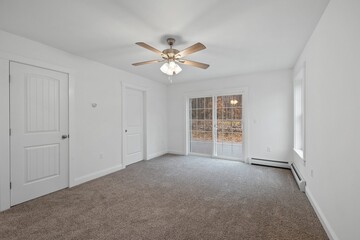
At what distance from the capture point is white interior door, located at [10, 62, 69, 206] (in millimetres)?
2369

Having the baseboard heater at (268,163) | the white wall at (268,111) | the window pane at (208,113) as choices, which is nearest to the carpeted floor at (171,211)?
the baseboard heater at (268,163)

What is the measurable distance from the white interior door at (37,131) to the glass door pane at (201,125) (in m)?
3.47

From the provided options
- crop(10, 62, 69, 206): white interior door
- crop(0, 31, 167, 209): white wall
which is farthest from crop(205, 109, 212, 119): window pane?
crop(10, 62, 69, 206): white interior door


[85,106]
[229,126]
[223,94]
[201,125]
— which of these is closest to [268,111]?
[229,126]

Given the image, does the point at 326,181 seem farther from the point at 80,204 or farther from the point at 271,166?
the point at 80,204

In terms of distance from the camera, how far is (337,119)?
156cm

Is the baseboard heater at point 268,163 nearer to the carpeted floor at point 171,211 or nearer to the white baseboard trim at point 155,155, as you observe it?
the carpeted floor at point 171,211

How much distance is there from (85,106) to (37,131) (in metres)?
0.87

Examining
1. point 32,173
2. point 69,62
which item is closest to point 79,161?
point 32,173

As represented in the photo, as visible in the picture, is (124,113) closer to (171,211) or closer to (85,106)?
(85,106)

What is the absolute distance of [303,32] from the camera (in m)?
2.28

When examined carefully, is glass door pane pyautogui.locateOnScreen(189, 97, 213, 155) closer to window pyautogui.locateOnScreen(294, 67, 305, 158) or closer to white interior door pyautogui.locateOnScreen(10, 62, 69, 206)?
window pyautogui.locateOnScreen(294, 67, 305, 158)

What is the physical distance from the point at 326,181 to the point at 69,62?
4.15 metres

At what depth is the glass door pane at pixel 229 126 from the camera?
4.67m
